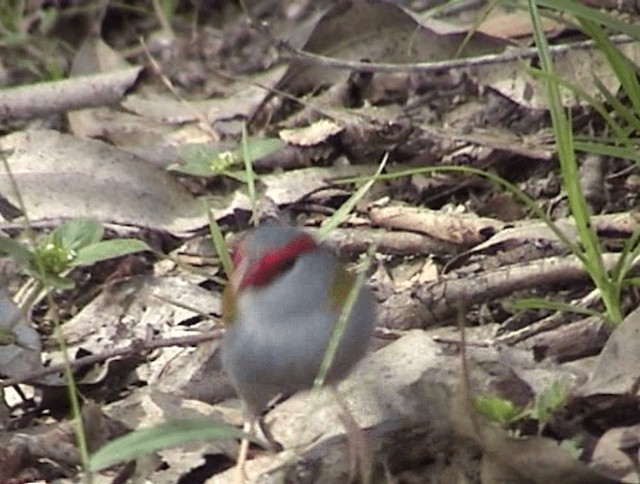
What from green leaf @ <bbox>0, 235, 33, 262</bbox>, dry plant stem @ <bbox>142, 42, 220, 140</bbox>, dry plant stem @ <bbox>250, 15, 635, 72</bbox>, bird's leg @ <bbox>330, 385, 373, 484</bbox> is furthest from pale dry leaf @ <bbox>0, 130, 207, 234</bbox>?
bird's leg @ <bbox>330, 385, 373, 484</bbox>

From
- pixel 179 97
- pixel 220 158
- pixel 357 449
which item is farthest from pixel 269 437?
pixel 179 97

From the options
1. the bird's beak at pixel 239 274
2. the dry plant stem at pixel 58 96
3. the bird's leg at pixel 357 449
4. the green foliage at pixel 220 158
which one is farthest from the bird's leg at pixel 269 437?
the dry plant stem at pixel 58 96

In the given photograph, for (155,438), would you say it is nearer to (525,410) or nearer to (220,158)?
(525,410)

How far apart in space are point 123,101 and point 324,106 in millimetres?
734

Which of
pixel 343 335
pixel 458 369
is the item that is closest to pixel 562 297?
pixel 458 369

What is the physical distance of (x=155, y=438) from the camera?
93.1 inches

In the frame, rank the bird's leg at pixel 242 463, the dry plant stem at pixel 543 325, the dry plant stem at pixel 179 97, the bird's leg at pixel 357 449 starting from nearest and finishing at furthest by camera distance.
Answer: the bird's leg at pixel 357 449
the bird's leg at pixel 242 463
the dry plant stem at pixel 543 325
the dry plant stem at pixel 179 97

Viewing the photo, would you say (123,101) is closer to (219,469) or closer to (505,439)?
(219,469)

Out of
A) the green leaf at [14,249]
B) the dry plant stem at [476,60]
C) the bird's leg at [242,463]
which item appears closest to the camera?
the bird's leg at [242,463]

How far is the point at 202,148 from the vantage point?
4180mm

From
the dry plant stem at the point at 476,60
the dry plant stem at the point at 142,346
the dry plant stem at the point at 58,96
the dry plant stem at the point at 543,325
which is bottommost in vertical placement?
the dry plant stem at the point at 142,346

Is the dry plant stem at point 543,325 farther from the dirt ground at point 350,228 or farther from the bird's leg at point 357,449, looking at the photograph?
the bird's leg at point 357,449

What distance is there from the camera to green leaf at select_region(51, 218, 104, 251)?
3412 mm

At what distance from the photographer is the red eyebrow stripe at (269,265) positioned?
278cm
